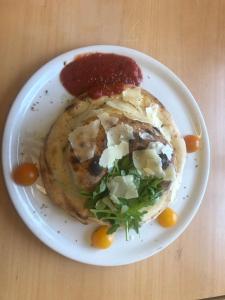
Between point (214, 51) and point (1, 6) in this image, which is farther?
point (214, 51)

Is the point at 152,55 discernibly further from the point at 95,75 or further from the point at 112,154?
the point at 112,154

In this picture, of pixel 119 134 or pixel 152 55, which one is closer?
pixel 119 134

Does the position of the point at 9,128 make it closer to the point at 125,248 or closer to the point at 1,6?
the point at 1,6

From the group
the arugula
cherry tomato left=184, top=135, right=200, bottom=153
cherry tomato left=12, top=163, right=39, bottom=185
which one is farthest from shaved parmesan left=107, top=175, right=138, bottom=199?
cherry tomato left=184, top=135, right=200, bottom=153

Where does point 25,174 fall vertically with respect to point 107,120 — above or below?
below

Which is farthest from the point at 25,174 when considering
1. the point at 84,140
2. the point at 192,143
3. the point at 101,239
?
the point at 192,143

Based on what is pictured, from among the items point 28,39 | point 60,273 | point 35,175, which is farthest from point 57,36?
point 60,273

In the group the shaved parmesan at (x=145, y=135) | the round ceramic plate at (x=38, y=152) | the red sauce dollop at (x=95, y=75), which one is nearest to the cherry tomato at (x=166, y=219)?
the round ceramic plate at (x=38, y=152)

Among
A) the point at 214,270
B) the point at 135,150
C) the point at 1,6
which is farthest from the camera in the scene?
the point at 214,270
